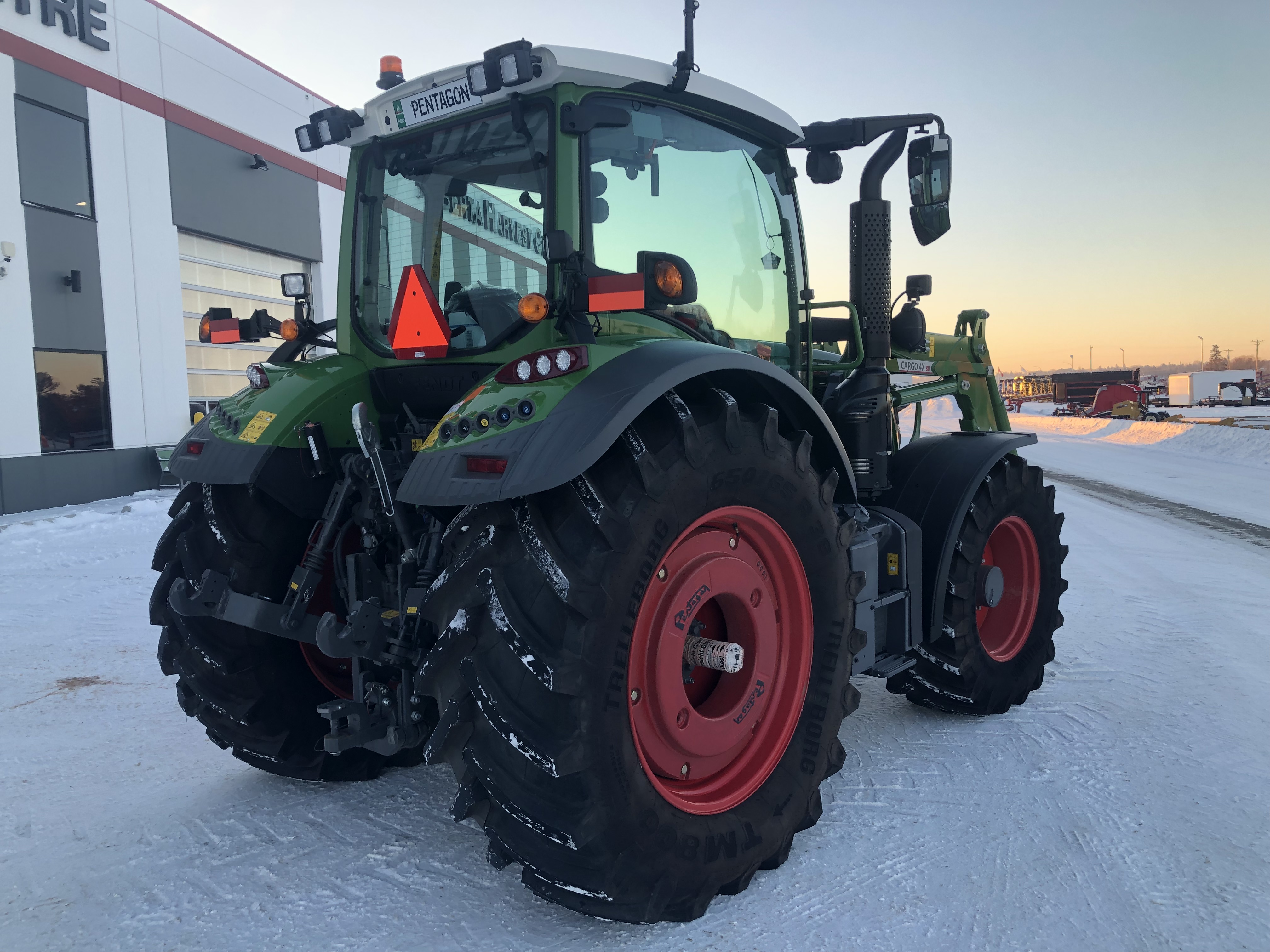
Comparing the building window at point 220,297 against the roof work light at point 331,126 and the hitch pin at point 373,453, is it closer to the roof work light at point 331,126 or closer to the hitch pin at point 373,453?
the roof work light at point 331,126

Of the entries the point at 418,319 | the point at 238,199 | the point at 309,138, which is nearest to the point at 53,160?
the point at 238,199

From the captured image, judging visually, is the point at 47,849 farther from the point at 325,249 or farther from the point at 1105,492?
the point at 325,249

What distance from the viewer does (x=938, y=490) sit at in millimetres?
3719

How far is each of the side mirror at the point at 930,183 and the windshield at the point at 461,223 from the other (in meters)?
1.65

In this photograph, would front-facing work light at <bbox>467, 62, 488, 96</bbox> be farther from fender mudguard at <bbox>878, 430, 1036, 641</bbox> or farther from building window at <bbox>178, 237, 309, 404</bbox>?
building window at <bbox>178, 237, 309, 404</bbox>

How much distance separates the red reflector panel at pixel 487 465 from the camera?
6.89 ft

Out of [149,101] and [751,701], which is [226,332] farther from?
[149,101]

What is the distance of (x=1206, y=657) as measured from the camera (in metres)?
4.45

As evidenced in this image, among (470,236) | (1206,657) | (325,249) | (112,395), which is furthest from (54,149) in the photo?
(1206,657)

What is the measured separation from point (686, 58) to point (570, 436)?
5.00ft

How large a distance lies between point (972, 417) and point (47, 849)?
4810 mm

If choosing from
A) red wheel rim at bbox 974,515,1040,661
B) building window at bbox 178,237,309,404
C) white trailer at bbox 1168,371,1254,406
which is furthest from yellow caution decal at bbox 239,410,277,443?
white trailer at bbox 1168,371,1254,406

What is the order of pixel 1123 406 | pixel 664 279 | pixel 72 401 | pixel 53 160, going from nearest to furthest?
pixel 664 279 → pixel 53 160 → pixel 72 401 → pixel 1123 406

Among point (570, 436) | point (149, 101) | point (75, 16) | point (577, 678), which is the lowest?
point (577, 678)
